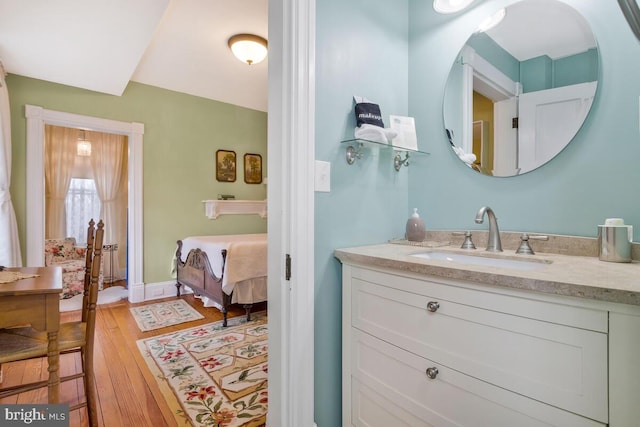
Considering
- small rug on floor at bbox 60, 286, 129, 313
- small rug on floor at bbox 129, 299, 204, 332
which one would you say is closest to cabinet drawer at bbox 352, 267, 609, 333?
small rug on floor at bbox 129, 299, 204, 332

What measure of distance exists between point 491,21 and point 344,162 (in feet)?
3.29

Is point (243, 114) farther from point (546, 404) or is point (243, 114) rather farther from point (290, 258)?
point (546, 404)

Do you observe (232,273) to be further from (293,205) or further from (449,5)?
(449,5)

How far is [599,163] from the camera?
117 centimetres

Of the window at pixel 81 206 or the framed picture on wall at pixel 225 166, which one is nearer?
the framed picture on wall at pixel 225 166

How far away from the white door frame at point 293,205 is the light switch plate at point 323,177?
0.05 meters

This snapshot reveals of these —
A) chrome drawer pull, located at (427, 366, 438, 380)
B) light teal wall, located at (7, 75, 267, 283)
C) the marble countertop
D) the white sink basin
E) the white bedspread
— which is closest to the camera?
the marble countertop

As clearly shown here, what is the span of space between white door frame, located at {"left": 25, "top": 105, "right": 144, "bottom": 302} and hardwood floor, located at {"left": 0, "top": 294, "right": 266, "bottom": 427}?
964mm

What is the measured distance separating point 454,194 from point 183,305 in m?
3.36

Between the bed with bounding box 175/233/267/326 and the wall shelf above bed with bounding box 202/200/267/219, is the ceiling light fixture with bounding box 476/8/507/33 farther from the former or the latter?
the wall shelf above bed with bounding box 202/200/267/219

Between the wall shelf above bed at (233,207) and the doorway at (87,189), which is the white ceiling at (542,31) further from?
the doorway at (87,189)

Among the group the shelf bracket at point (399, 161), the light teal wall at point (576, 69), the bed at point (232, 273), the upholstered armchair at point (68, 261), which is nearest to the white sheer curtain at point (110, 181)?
the upholstered armchair at point (68, 261)

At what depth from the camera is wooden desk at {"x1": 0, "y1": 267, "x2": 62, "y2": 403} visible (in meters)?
1.27

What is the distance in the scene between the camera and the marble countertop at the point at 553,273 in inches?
26.6
